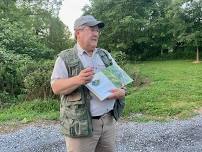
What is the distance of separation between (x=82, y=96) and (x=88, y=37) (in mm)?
483

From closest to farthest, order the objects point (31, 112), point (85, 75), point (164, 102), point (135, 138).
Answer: point (85, 75), point (135, 138), point (31, 112), point (164, 102)

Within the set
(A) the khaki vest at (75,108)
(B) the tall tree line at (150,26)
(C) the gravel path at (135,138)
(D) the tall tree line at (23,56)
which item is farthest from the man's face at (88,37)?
(B) the tall tree line at (150,26)

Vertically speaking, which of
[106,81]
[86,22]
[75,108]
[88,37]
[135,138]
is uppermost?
[86,22]

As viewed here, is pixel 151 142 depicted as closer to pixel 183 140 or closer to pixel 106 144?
pixel 183 140

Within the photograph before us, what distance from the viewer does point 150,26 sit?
32875 mm

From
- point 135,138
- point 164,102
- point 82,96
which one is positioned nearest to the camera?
point 82,96

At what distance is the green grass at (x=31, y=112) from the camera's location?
8.65 meters

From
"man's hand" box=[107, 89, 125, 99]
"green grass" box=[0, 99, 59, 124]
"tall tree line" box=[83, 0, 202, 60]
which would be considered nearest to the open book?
"man's hand" box=[107, 89, 125, 99]

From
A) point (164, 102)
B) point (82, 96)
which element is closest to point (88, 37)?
point (82, 96)

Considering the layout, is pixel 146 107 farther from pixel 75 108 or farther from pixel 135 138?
pixel 75 108

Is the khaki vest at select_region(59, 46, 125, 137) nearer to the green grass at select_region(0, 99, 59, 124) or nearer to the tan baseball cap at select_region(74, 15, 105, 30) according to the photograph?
the tan baseball cap at select_region(74, 15, 105, 30)

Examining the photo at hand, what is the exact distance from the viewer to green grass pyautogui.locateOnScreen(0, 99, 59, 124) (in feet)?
28.4

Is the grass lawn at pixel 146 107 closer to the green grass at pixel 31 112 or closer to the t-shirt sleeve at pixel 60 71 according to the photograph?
the green grass at pixel 31 112

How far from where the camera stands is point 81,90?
3.46 m
